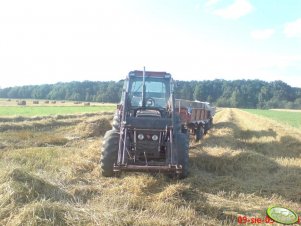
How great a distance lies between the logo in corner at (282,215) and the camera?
605cm

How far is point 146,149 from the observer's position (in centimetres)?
887

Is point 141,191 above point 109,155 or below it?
below

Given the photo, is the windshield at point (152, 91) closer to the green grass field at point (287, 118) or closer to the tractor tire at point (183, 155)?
the tractor tire at point (183, 155)

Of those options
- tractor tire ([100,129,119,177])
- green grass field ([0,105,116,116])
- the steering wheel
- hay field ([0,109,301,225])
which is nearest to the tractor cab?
the steering wheel

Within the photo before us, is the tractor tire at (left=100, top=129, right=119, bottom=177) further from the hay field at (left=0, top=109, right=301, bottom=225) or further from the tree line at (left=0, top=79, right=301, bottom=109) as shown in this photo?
the tree line at (left=0, top=79, right=301, bottom=109)

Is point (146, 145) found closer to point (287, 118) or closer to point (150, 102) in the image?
point (150, 102)

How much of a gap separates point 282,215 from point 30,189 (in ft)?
13.6

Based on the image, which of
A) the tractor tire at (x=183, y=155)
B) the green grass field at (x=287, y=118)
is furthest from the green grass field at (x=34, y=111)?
the tractor tire at (x=183, y=155)

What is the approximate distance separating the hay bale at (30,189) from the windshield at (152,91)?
417 cm

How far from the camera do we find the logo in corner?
605 centimetres

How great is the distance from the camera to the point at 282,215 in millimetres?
6266

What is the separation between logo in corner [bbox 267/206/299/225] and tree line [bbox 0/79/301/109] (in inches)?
3075

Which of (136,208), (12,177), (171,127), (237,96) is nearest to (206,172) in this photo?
(171,127)

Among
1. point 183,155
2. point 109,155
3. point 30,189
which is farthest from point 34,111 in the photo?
point 30,189
